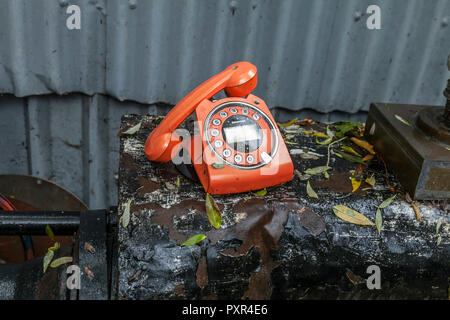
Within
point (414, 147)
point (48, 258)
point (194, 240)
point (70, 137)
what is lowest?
point (70, 137)

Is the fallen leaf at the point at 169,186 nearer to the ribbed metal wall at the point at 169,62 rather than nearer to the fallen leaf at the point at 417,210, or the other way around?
the fallen leaf at the point at 417,210

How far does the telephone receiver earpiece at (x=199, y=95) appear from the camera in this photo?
45.6 inches

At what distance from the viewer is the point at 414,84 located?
2141 mm

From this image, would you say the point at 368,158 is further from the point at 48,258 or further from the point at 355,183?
the point at 48,258

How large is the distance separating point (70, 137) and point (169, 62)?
617mm

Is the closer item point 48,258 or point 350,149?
point 48,258

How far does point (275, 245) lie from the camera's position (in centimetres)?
111

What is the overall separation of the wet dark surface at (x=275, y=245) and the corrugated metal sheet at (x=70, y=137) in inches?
33.7

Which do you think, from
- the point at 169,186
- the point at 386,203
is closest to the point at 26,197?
the point at 169,186

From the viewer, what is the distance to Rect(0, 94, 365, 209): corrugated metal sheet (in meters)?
1.98

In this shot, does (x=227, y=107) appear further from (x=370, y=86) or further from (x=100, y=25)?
(x=370, y=86)

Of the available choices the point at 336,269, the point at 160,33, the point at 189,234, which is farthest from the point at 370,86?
the point at 189,234

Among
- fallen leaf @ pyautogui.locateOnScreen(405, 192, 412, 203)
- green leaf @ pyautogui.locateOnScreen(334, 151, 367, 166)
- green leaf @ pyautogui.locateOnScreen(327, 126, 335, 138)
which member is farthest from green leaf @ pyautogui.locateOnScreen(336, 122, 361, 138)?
fallen leaf @ pyautogui.locateOnScreen(405, 192, 412, 203)

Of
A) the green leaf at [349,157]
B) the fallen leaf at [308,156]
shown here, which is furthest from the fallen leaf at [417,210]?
the fallen leaf at [308,156]
